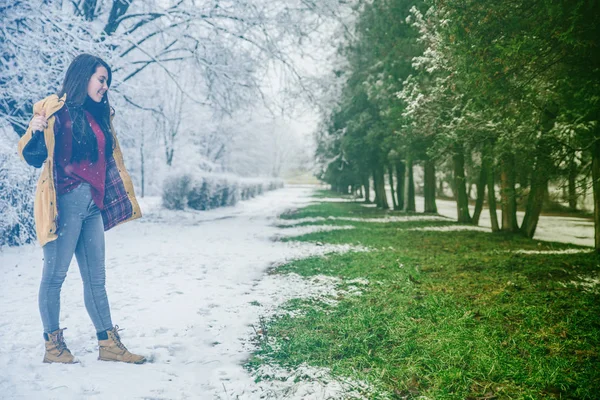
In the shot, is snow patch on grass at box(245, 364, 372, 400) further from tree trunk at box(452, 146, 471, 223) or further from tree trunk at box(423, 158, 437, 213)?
tree trunk at box(423, 158, 437, 213)

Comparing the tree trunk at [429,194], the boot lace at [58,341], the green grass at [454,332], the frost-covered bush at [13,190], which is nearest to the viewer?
the green grass at [454,332]

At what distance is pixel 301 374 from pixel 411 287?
269cm

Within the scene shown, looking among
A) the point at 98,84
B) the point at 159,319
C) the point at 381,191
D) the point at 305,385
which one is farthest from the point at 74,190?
the point at 381,191

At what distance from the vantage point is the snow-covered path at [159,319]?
102 inches

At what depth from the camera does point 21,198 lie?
7.12 metres

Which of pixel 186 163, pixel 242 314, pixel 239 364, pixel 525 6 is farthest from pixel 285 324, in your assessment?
pixel 186 163

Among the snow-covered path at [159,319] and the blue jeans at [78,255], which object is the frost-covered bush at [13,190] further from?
the blue jeans at [78,255]

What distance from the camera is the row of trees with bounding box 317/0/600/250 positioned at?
459 centimetres

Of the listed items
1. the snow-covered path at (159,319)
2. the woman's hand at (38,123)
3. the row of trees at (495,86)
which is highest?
Result: the row of trees at (495,86)

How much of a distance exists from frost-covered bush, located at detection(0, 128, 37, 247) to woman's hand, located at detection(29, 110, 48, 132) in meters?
4.75

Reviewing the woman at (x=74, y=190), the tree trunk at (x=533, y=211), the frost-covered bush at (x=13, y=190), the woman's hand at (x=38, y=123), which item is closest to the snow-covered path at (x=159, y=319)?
the woman at (x=74, y=190)

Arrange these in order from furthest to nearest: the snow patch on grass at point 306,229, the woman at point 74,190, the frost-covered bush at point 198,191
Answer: the frost-covered bush at point 198,191
the snow patch on grass at point 306,229
the woman at point 74,190

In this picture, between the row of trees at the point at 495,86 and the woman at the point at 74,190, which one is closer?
the woman at the point at 74,190

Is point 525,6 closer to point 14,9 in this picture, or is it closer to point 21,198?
point 14,9
